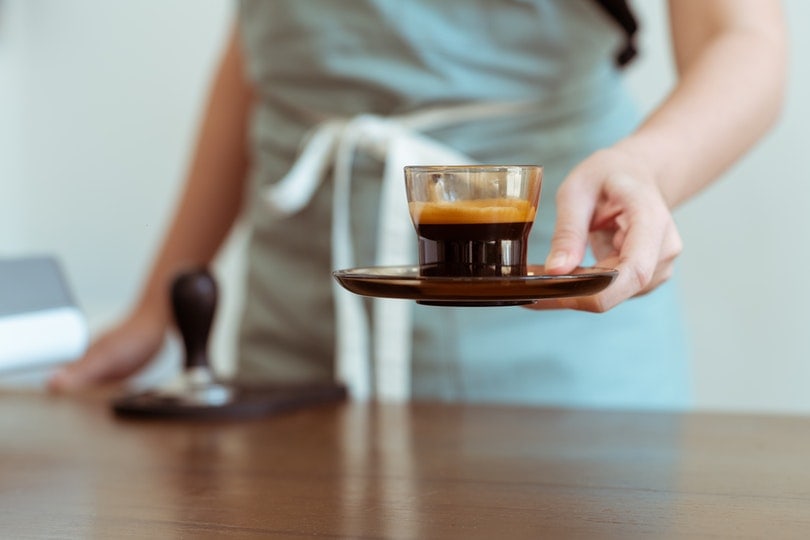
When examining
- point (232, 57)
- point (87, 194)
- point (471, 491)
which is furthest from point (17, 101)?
point (471, 491)

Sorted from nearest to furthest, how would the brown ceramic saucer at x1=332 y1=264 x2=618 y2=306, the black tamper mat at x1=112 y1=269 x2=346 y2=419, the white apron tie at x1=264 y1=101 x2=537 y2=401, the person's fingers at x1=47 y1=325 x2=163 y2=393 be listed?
the brown ceramic saucer at x1=332 y1=264 x2=618 y2=306 < the black tamper mat at x1=112 y1=269 x2=346 y2=419 < the white apron tie at x1=264 y1=101 x2=537 y2=401 < the person's fingers at x1=47 y1=325 x2=163 y2=393

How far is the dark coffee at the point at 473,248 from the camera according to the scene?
0.67 meters

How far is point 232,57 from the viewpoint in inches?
59.1

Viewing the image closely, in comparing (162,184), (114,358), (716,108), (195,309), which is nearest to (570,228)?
(716,108)

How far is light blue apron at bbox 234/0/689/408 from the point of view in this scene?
118 cm

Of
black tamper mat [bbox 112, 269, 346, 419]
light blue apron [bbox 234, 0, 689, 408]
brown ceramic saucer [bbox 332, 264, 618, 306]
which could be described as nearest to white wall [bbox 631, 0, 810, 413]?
light blue apron [bbox 234, 0, 689, 408]

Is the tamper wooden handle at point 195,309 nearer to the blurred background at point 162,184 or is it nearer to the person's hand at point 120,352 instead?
the person's hand at point 120,352

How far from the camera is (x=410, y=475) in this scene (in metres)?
0.72

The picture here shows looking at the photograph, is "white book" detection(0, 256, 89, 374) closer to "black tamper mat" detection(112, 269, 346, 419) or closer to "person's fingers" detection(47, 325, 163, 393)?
"black tamper mat" detection(112, 269, 346, 419)

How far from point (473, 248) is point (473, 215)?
20 mm

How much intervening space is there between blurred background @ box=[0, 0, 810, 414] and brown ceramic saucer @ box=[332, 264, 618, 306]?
48.7 inches

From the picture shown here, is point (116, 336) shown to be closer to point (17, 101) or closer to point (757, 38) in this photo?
point (757, 38)

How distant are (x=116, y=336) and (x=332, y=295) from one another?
1.11 ft

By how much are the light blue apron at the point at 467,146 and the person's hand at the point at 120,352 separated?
0.73 ft
